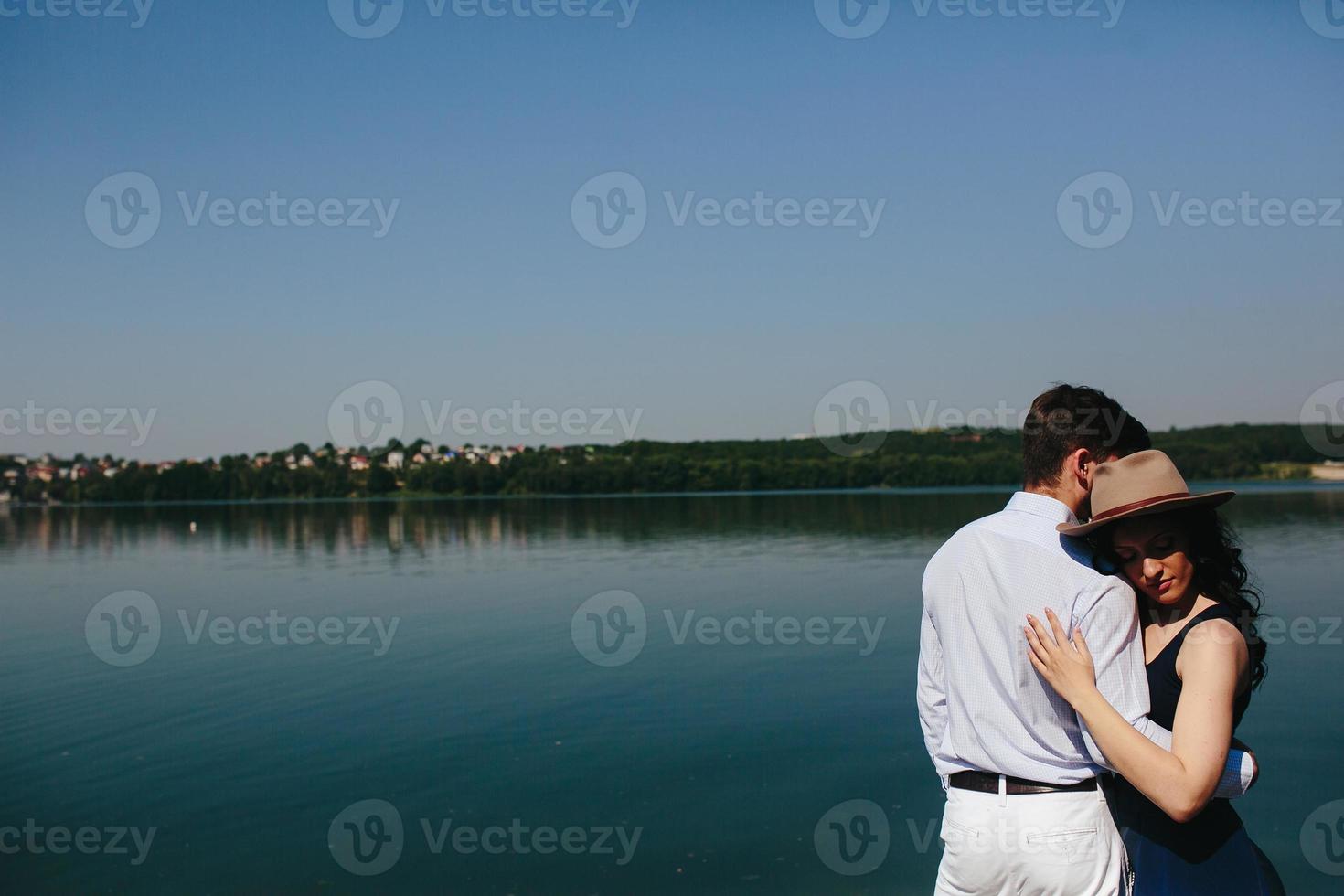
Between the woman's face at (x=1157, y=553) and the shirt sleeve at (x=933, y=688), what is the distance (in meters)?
0.48

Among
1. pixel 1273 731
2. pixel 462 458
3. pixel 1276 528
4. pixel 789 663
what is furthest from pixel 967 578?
pixel 462 458

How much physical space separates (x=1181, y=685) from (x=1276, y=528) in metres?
33.9

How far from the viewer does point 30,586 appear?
2222 centimetres

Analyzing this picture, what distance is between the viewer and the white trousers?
2.36 m

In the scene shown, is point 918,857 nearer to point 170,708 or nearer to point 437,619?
point 170,708

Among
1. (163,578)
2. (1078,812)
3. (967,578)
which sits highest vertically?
(967,578)

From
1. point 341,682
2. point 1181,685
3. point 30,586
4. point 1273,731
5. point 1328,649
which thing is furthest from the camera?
point 30,586

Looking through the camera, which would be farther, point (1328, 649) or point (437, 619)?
point (437, 619)

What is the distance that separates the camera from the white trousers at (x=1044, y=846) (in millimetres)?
2363

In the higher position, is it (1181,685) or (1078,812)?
(1181,685)
